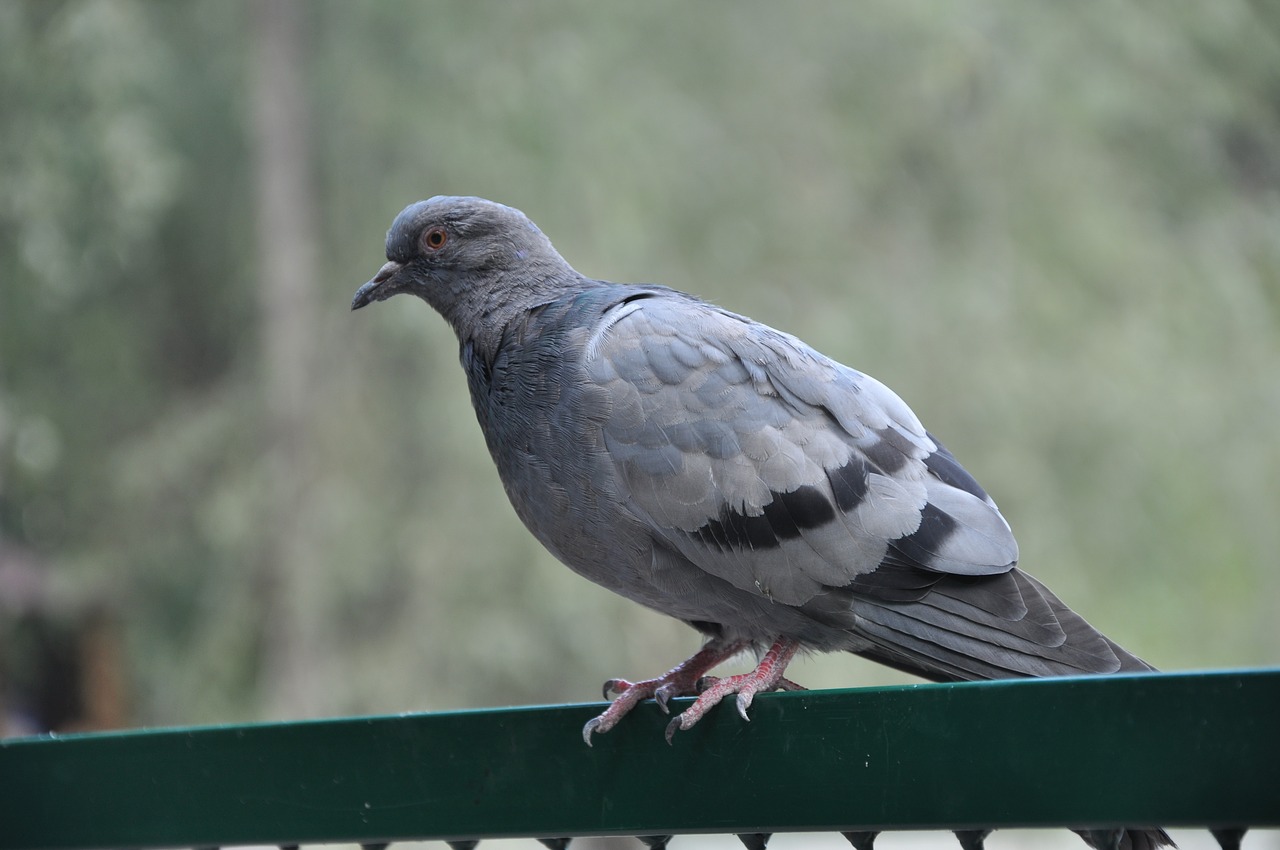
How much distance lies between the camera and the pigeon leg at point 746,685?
1.95 meters

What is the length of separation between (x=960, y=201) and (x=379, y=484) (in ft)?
12.5

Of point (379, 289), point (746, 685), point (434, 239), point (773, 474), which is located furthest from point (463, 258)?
point (746, 685)

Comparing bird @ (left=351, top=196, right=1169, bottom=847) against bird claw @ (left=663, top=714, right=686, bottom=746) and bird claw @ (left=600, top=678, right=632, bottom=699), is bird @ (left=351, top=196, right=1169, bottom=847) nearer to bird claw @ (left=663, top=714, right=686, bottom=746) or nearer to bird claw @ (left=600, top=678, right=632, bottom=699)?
bird claw @ (left=600, top=678, right=632, bottom=699)

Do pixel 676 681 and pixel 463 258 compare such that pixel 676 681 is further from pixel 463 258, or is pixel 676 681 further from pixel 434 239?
pixel 434 239

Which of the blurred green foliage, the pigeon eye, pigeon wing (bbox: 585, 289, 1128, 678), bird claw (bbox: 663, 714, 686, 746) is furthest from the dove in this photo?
the blurred green foliage

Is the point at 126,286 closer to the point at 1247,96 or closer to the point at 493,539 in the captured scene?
the point at 493,539

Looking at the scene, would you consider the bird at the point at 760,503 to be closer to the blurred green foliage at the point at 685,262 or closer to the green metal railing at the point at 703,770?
the green metal railing at the point at 703,770

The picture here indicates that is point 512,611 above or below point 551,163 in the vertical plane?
below

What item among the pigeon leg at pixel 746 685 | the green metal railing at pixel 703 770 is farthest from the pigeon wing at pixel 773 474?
the green metal railing at pixel 703 770

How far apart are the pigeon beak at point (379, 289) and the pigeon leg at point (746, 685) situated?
1.31 metres

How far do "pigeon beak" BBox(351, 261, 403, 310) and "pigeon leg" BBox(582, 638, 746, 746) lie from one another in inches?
46.7

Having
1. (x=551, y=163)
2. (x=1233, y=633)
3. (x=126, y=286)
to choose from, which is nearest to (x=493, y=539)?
(x=551, y=163)

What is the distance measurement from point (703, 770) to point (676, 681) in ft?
2.65

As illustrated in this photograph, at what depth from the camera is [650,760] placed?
1.90 metres
